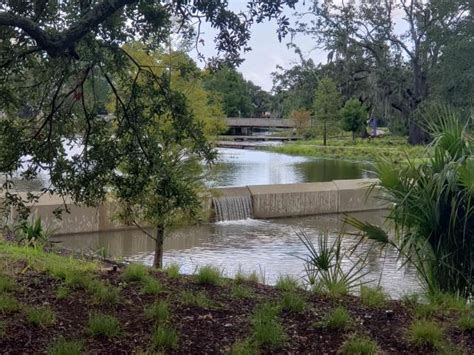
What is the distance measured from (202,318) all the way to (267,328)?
1.54 ft

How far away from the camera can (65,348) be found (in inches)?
112

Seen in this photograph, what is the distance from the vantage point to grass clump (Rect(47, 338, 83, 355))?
9.20ft

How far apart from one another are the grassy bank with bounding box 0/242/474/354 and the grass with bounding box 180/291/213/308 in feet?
0.04

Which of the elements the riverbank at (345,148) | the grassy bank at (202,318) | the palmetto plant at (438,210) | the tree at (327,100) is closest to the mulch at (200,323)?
the grassy bank at (202,318)

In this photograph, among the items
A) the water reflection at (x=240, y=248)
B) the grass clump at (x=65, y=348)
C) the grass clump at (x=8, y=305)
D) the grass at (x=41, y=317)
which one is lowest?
the water reflection at (x=240, y=248)

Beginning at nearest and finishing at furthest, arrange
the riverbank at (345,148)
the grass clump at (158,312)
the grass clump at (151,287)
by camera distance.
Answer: the grass clump at (158,312) < the grass clump at (151,287) < the riverbank at (345,148)

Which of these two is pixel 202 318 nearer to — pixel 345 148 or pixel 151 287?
pixel 151 287

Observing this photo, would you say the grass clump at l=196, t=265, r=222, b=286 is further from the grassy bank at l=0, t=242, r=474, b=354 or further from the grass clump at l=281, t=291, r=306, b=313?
the grass clump at l=281, t=291, r=306, b=313

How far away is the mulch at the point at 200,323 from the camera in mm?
3098

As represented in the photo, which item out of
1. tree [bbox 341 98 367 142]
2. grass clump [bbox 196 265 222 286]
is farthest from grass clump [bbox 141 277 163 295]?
tree [bbox 341 98 367 142]

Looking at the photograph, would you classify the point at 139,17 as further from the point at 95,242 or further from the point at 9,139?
the point at 95,242

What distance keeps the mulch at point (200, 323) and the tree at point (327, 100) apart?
1247 inches

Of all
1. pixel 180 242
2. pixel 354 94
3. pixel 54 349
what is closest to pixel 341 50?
pixel 354 94

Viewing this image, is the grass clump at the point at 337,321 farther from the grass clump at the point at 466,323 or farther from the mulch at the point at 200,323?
the grass clump at the point at 466,323
